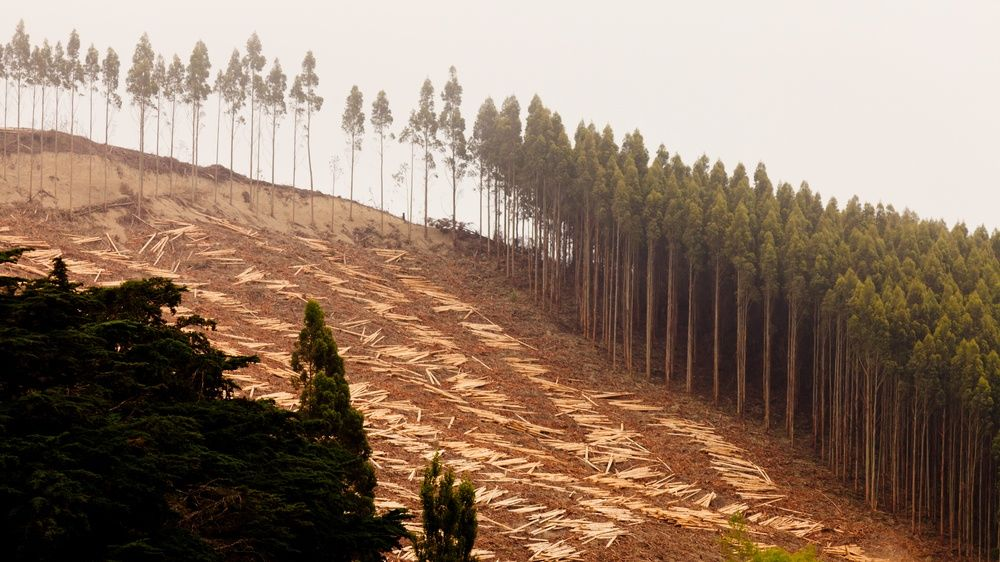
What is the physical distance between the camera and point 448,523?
1090 cm

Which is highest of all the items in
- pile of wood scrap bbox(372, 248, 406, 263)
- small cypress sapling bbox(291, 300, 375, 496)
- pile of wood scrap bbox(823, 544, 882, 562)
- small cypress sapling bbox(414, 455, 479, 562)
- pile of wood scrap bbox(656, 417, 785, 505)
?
pile of wood scrap bbox(372, 248, 406, 263)

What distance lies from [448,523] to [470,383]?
14087mm

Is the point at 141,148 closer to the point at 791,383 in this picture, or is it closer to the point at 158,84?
the point at 158,84

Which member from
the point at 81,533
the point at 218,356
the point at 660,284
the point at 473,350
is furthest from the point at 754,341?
the point at 81,533

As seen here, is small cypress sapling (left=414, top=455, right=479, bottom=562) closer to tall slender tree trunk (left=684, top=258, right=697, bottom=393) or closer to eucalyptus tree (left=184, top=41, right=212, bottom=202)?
tall slender tree trunk (left=684, top=258, right=697, bottom=393)

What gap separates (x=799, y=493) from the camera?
896 inches

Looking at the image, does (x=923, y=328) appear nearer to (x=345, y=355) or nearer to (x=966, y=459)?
(x=966, y=459)

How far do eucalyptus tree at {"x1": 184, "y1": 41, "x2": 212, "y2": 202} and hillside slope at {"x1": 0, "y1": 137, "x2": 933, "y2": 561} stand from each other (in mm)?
1614

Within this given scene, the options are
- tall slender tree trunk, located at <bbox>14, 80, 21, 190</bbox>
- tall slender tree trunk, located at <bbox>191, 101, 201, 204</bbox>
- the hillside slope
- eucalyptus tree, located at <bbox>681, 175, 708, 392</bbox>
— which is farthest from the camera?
tall slender tree trunk, located at <bbox>191, 101, 201, 204</bbox>

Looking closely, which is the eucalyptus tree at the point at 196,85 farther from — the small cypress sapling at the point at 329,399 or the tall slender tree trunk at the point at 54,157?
the small cypress sapling at the point at 329,399

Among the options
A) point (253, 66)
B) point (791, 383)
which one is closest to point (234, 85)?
point (253, 66)

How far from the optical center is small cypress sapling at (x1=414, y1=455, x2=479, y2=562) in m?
10.9

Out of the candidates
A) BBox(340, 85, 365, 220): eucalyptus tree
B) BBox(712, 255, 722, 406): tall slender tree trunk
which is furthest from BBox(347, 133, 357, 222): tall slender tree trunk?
BBox(712, 255, 722, 406): tall slender tree trunk

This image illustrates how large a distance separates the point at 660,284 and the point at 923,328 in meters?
9.67
